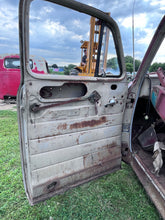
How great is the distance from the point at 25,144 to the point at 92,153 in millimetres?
797

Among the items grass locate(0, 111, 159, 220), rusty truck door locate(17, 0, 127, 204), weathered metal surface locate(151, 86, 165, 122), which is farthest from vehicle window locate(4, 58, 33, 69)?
weathered metal surface locate(151, 86, 165, 122)

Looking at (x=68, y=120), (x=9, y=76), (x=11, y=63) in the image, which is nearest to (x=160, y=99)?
(x=68, y=120)

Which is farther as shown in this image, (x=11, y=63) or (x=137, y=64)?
(x=11, y=63)

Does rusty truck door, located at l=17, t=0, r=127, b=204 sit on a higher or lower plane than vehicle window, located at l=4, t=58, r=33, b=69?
lower

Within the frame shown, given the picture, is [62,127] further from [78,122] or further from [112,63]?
[112,63]

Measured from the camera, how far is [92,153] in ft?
6.09

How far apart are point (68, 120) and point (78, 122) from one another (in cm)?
13

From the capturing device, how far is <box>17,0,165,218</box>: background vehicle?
1.42 m

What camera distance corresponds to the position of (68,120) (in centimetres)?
160

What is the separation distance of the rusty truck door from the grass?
0.21 metres

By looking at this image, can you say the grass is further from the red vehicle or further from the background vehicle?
the red vehicle

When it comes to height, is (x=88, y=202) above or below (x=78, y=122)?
below

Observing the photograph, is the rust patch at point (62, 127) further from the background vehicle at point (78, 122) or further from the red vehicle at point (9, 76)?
the red vehicle at point (9, 76)

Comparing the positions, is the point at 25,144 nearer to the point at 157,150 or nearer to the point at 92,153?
the point at 92,153
